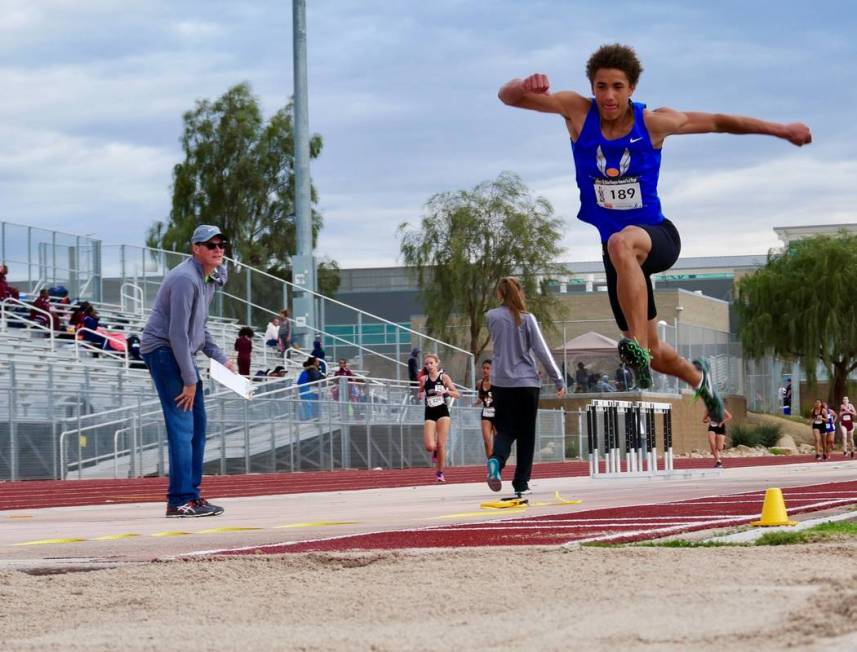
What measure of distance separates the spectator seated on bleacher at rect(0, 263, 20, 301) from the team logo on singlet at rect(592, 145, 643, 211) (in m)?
23.6

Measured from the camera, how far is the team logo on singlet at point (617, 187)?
28.6 feet

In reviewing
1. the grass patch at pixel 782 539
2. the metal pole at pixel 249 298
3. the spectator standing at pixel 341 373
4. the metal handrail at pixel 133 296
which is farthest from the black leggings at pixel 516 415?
the metal pole at pixel 249 298

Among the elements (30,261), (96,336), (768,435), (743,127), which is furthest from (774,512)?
(768,435)

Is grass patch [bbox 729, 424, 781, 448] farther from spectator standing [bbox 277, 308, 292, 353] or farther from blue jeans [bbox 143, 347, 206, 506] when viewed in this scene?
blue jeans [bbox 143, 347, 206, 506]

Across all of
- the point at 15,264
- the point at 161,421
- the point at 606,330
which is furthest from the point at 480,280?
the point at 161,421

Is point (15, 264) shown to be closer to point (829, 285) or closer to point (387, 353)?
point (387, 353)

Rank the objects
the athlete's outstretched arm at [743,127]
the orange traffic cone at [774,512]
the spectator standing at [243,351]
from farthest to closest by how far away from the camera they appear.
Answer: the spectator standing at [243,351] → the athlete's outstretched arm at [743,127] → the orange traffic cone at [774,512]

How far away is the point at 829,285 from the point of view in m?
58.2

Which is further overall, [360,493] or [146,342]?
[360,493]

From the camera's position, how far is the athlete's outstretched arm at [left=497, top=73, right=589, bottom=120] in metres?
8.73

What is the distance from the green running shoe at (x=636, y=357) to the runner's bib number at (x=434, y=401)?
36.2ft

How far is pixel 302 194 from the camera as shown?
1515 inches

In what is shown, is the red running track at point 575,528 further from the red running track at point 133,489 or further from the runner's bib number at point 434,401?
the runner's bib number at point 434,401

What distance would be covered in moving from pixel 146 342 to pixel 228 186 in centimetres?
5426
